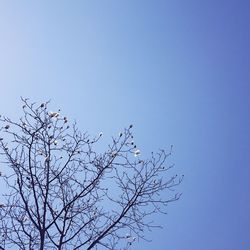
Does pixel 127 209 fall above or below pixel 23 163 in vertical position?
below

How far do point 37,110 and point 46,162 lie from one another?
123 centimetres

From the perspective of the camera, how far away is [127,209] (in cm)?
826

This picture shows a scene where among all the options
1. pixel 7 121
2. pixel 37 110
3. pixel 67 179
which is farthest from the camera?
pixel 67 179

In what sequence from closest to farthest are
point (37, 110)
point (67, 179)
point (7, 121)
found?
point (7, 121) < point (37, 110) < point (67, 179)

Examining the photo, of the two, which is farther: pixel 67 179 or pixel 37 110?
pixel 67 179

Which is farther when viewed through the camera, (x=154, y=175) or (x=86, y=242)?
(x=154, y=175)

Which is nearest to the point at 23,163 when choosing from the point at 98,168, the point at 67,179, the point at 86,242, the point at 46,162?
the point at 46,162

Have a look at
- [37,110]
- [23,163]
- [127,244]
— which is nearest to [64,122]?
[37,110]

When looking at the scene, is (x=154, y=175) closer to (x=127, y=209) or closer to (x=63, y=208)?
(x=127, y=209)

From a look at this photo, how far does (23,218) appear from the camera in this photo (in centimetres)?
792

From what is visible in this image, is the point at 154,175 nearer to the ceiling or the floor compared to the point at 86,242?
nearer to the ceiling

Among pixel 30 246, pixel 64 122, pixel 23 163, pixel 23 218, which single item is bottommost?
pixel 30 246

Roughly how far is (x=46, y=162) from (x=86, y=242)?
2043 millimetres

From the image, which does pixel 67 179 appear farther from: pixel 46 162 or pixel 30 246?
pixel 30 246
